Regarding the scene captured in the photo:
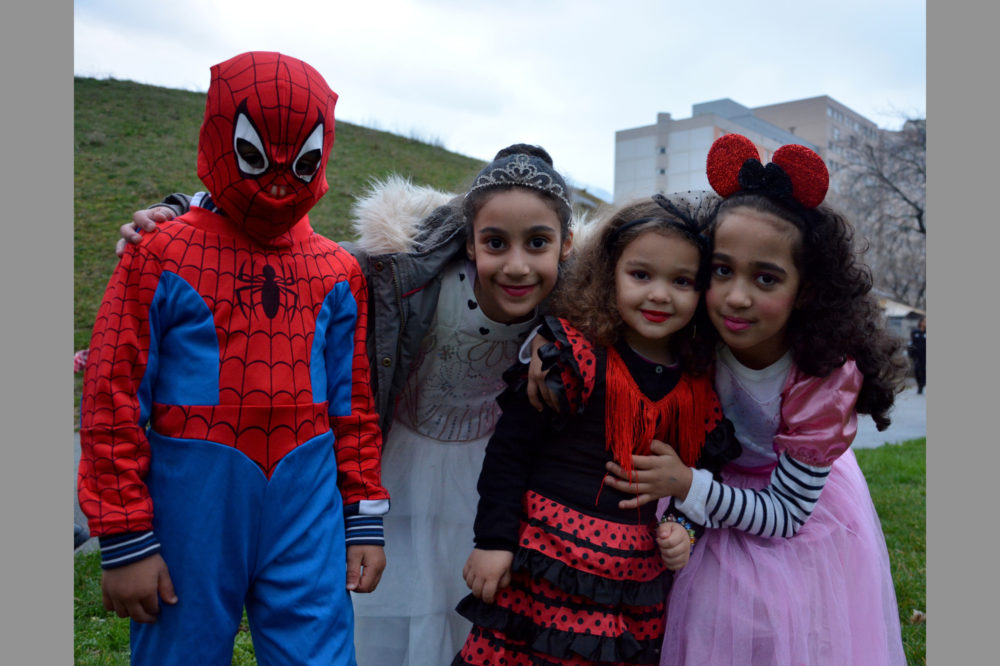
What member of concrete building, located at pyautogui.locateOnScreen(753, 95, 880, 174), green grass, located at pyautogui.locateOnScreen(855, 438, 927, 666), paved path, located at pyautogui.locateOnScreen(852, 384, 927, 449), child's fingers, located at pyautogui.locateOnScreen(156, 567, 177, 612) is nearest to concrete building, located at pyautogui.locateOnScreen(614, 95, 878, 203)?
concrete building, located at pyautogui.locateOnScreen(753, 95, 880, 174)

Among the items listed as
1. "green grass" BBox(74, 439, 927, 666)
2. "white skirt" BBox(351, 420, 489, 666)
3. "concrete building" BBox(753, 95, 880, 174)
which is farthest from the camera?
"concrete building" BBox(753, 95, 880, 174)

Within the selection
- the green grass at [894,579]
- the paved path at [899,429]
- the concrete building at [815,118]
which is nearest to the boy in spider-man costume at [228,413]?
the green grass at [894,579]

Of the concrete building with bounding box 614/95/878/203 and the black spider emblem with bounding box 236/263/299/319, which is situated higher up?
the concrete building with bounding box 614/95/878/203

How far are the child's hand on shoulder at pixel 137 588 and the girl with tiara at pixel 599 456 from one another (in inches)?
33.0

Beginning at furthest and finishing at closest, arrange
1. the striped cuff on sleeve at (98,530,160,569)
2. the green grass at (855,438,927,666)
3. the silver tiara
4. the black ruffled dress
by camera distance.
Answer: the green grass at (855,438,927,666)
the silver tiara
the black ruffled dress
the striped cuff on sleeve at (98,530,160,569)

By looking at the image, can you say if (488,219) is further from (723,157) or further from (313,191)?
(723,157)

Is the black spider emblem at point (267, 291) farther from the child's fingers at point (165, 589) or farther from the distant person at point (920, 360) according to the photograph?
the distant person at point (920, 360)

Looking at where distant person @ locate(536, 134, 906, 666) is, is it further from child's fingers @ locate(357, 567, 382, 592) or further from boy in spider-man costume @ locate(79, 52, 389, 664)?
boy in spider-man costume @ locate(79, 52, 389, 664)

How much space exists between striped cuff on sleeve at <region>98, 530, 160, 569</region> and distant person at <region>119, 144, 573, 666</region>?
0.95 m

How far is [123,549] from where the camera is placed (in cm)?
181

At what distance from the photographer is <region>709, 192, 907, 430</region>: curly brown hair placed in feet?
7.41

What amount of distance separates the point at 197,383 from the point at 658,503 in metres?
1.42

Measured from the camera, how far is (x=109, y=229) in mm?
12469

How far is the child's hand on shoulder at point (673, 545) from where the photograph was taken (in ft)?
7.26
